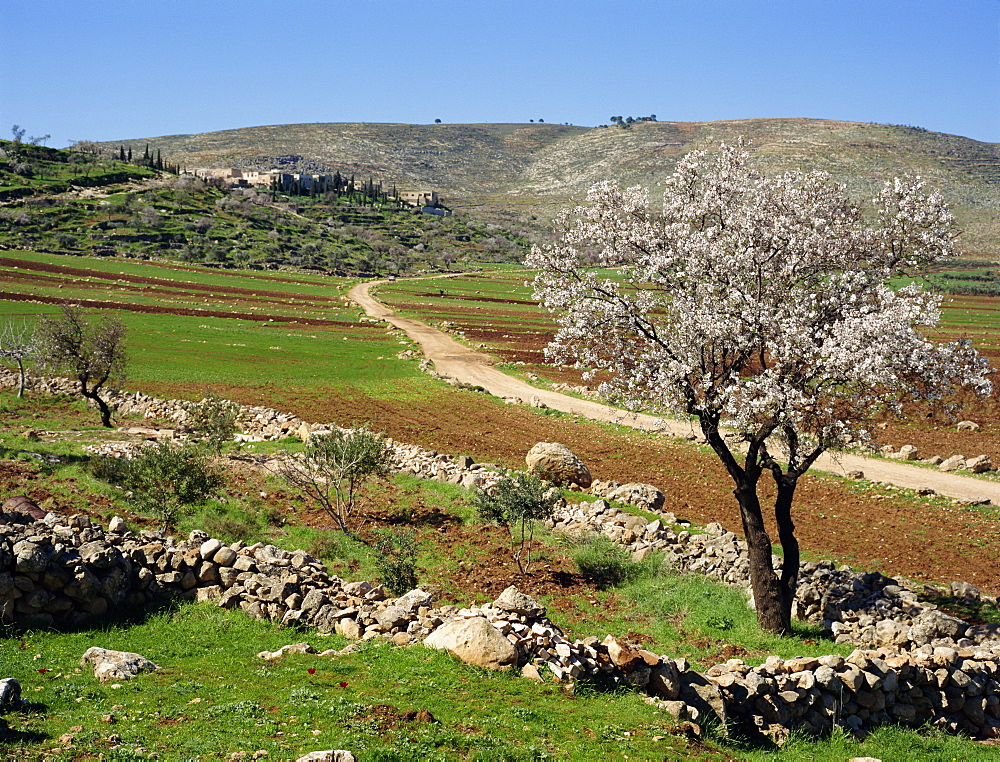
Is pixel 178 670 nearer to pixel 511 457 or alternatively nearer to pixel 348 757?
pixel 348 757

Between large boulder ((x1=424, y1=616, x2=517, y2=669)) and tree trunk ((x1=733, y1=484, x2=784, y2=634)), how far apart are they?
24.8ft

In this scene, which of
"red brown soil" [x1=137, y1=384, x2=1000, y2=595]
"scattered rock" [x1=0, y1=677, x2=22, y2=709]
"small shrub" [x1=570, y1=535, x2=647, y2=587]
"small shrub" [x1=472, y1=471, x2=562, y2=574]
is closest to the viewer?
"scattered rock" [x1=0, y1=677, x2=22, y2=709]

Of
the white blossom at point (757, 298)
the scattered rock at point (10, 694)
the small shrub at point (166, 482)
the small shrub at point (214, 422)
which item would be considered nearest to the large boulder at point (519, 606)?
the white blossom at point (757, 298)

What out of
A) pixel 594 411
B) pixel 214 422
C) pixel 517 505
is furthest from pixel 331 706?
pixel 594 411

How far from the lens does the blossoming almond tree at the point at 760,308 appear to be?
1468cm

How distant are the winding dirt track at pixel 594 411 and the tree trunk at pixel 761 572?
7.35 ft

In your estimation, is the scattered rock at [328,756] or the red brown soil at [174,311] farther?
the red brown soil at [174,311]

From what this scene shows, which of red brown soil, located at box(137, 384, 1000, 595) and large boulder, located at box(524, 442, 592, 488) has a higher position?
large boulder, located at box(524, 442, 592, 488)

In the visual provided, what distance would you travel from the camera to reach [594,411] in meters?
50.8

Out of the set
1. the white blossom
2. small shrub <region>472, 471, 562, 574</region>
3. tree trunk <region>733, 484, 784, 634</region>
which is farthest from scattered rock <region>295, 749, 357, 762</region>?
small shrub <region>472, 471, 562, 574</region>

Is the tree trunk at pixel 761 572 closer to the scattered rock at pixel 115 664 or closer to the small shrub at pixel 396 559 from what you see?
the small shrub at pixel 396 559

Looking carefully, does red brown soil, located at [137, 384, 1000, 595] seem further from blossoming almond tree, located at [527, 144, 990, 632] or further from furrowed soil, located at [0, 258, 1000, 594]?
blossoming almond tree, located at [527, 144, 990, 632]

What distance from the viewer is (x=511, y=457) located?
119 feet

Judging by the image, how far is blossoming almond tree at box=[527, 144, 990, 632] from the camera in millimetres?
14680
